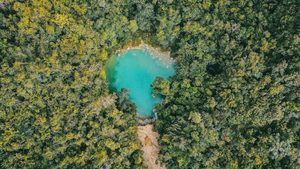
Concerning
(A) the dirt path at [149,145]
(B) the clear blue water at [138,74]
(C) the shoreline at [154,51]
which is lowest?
(A) the dirt path at [149,145]

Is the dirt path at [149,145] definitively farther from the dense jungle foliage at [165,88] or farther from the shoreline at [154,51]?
the shoreline at [154,51]

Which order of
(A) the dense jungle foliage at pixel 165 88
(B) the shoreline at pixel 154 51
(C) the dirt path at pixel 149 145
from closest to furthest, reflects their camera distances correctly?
(A) the dense jungle foliage at pixel 165 88 → (C) the dirt path at pixel 149 145 → (B) the shoreline at pixel 154 51

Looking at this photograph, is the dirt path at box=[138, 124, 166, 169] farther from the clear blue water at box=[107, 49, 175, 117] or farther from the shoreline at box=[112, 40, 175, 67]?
the shoreline at box=[112, 40, 175, 67]

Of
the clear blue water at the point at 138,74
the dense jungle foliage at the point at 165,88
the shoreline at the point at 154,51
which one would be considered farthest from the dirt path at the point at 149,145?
the shoreline at the point at 154,51

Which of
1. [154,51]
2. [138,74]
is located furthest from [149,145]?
[154,51]

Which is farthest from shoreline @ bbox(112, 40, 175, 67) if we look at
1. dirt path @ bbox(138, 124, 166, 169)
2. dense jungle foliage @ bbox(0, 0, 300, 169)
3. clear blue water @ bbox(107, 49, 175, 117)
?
dirt path @ bbox(138, 124, 166, 169)

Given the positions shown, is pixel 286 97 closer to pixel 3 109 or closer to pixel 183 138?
pixel 183 138

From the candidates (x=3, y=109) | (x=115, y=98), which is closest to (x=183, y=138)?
(x=115, y=98)
